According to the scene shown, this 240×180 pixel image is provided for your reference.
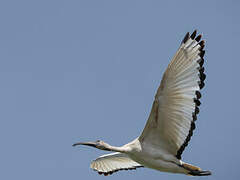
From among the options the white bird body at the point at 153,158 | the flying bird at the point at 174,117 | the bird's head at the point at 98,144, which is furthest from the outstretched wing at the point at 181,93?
the bird's head at the point at 98,144

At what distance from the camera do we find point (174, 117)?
9539 millimetres

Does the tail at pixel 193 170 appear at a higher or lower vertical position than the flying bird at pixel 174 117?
lower

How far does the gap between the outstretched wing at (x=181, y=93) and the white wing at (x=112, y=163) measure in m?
2.21

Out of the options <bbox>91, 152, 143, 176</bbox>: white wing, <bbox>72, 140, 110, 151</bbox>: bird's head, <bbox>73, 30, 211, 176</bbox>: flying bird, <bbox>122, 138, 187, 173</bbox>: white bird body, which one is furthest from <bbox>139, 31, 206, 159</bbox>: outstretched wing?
<bbox>91, 152, 143, 176</bbox>: white wing

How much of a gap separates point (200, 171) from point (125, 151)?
1435 mm

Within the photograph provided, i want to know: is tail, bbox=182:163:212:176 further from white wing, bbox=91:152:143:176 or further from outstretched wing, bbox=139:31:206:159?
white wing, bbox=91:152:143:176

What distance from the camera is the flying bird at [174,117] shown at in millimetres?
9180

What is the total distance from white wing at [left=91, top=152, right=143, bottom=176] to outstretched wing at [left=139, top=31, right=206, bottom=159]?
7.26 ft

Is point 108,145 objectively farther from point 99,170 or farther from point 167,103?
point 99,170

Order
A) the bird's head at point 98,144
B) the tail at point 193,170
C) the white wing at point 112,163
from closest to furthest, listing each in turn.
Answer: the tail at point 193,170, the bird's head at point 98,144, the white wing at point 112,163

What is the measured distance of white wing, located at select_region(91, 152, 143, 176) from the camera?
38.7ft

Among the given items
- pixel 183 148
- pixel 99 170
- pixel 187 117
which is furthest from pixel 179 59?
pixel 99 170

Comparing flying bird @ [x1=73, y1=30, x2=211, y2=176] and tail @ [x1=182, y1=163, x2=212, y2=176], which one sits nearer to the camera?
flying bird @ [x1=73, y1=30, x2=211, y2=176]

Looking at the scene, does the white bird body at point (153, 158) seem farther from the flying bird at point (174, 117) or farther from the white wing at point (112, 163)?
the white wing at point (112, 163)
